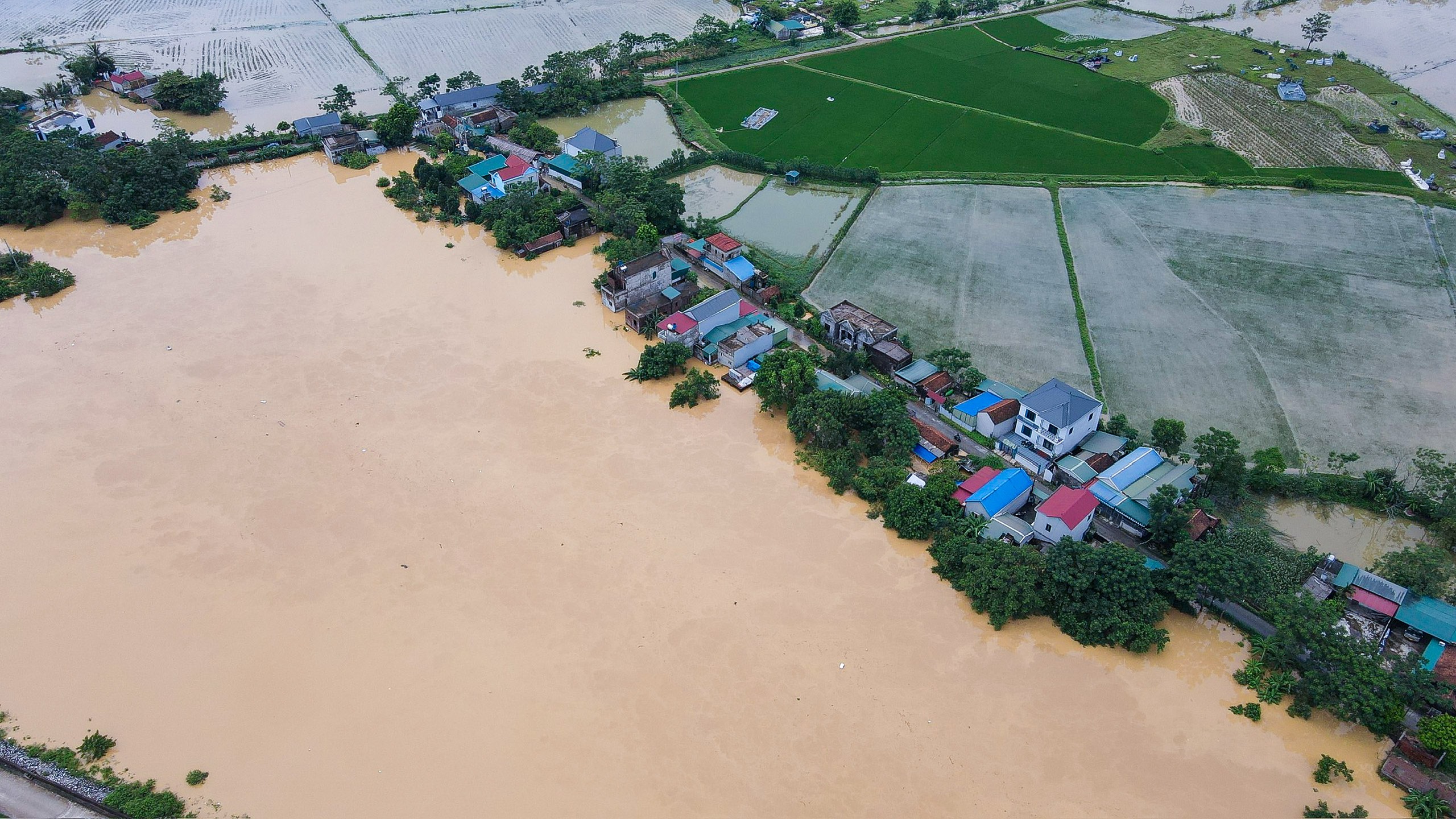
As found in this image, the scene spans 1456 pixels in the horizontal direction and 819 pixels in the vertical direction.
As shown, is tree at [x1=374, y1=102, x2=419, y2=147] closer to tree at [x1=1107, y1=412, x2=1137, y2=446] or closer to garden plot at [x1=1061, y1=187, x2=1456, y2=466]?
garden plot at [x1=1061, y1=187, x2=1456, y2=466]

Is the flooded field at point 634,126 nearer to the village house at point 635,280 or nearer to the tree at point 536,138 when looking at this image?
the tree at point 536,138

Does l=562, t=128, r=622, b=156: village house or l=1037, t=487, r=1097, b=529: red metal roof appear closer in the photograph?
l=1037, t=487, r=1097, b=529: red metal roof

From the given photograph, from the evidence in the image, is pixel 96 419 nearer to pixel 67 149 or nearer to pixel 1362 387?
pixel 67 149

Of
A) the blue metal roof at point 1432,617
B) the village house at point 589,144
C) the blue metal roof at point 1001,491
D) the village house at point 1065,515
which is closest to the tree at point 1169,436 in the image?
the village house at point 1065,515

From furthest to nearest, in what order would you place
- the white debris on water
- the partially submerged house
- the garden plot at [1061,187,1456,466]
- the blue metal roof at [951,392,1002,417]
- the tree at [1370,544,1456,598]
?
1. the partially submerged house
2. the garden plot at [1061,187,1456,466]
3. the blue metal roof at [951,392,1002,417]
4. the tree at [1370,544,1456,598]
5. the white debris on water

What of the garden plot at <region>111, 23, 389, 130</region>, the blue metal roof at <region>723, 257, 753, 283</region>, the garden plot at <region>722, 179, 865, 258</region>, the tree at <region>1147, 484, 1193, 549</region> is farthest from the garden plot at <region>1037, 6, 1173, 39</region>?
the tree at <region>1147, 484, 1193, 549</region>

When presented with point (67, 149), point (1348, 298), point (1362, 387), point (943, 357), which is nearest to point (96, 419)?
point (67, 149)
